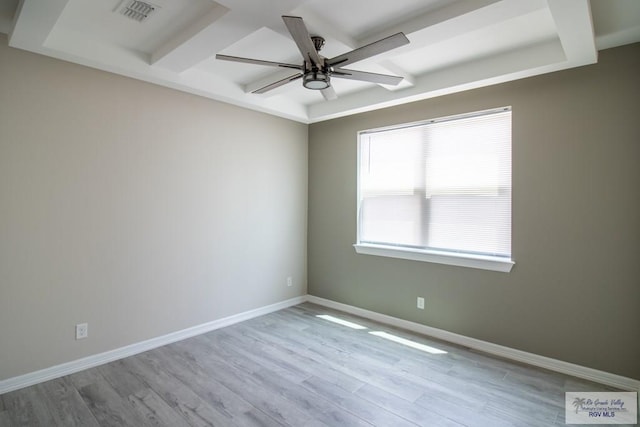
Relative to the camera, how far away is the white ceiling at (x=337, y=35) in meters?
2.12

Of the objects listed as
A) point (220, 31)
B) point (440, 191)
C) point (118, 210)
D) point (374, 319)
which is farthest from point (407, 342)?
point (220, 31)

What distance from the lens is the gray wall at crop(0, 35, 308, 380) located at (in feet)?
8.51

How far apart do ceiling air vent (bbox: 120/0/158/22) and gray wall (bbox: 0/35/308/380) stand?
32.7 inches

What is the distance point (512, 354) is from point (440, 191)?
5.53 ft

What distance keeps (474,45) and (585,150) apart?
1.24 m

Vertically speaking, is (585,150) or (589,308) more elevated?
(585,150)

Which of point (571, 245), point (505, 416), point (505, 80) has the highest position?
point (505, 80)

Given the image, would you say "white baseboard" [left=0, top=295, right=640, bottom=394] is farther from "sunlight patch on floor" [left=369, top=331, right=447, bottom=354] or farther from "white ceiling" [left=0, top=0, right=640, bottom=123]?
"white ceiling" [left=0, top=0, right=640, bottom=123]

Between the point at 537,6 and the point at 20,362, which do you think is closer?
the point at 537,6

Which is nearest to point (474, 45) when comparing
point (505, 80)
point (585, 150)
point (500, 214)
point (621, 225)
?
point (505, 80)

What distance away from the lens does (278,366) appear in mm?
2975

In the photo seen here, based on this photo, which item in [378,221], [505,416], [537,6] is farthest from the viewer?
[378,221]

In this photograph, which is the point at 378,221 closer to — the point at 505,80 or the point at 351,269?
the point at 351,269

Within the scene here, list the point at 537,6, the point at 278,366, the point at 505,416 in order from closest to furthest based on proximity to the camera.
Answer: the point at 537,6
the point at 505,416
the point at 278,366
